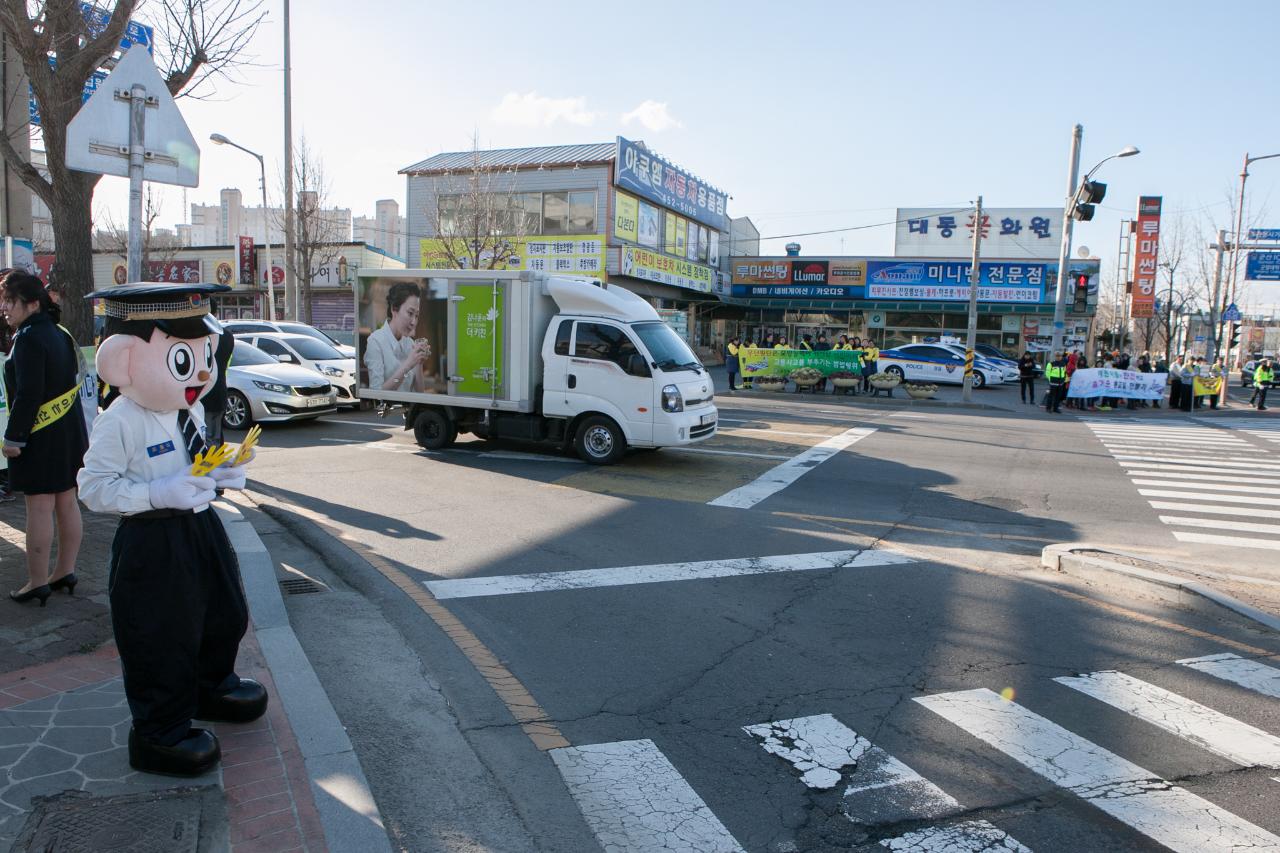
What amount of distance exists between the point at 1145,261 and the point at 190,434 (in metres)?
37.5

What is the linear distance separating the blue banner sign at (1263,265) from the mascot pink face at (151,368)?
144 feet

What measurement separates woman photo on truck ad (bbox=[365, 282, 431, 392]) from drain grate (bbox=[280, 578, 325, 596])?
6575 mm

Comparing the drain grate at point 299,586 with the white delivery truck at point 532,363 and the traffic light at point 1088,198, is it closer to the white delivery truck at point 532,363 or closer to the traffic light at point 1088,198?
the white delivery truck at point 532,363

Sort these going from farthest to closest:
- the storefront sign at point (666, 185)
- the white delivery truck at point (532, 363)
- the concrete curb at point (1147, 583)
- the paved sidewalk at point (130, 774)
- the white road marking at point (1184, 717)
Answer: the storefront sign at point (666, 185) → the white delivery truck at point (532, 363) → the concrete curb at point (1147, 583) → the white road marking at point (1184, 717) → the paved sidewalk at point (130, 774)

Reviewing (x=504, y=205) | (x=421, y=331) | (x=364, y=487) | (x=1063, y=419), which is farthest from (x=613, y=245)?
(x=364, y=487)

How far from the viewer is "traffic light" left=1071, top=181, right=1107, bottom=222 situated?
20.8 metres

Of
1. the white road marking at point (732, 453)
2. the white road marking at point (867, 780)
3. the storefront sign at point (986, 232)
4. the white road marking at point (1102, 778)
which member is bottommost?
the white road marking at point (867, 780)

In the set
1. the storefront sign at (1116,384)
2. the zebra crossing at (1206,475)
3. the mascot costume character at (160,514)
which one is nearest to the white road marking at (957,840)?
the mascot costume character at (160,514)

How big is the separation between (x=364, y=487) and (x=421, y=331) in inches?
134

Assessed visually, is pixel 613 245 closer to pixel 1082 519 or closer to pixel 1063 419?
pixel 1063 419

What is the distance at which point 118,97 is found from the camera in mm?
5508

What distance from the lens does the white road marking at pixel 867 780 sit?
11.2ft

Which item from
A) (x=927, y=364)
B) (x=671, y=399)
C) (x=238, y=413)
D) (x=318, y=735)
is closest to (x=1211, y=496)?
(x=671, y=399)

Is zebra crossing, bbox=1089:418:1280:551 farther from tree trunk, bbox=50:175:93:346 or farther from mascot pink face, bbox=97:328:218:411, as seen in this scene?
tree trunk, bbox=50:175:93:346
